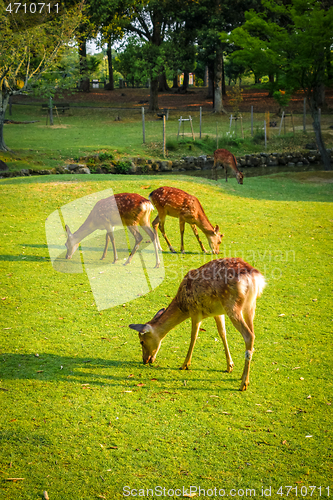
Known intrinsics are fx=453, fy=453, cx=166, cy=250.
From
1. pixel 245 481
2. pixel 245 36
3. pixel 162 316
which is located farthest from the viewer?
pixel 245 36

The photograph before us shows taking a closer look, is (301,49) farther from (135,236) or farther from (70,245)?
(70,245)

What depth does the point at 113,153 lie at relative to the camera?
2286 centimetres

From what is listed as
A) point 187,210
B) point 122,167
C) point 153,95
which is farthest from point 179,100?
point 187,210

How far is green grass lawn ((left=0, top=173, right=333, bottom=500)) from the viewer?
3.76m

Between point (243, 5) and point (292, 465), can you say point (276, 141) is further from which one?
point (292, 465)

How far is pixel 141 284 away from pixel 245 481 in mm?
4574

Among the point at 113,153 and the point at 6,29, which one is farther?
the point at 113,153

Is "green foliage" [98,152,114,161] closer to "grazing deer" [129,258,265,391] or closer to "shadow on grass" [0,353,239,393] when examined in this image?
"shadow on grass" [0,353,239,393]

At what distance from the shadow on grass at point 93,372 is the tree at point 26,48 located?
17003 mm

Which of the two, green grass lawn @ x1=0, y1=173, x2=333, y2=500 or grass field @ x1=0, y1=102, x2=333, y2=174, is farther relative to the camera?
grass field @ x1=0, y1=102, x2=333, y2=174

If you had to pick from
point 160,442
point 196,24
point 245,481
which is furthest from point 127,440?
point 196,24

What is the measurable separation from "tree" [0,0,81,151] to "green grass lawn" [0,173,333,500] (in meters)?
13.9

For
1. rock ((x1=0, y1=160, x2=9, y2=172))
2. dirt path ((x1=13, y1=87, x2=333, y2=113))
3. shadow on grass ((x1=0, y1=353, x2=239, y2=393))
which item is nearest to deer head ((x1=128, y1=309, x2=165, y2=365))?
shadow on grass ((x1=0, y1=353, x2=239, y2=393))

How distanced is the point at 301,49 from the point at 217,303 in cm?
1956
